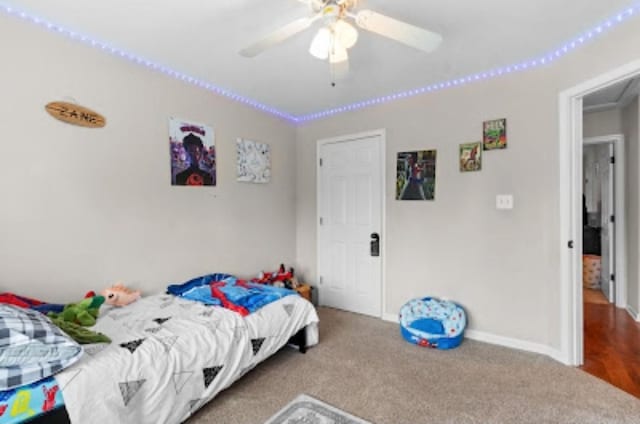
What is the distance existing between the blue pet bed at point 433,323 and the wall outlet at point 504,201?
0.96 meters

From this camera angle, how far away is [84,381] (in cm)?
136

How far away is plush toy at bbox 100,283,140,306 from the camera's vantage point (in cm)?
217

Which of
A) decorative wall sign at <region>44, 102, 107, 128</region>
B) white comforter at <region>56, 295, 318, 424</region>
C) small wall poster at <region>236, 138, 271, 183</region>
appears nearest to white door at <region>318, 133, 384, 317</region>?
small wall poster at <region>236, 138, 271, 183</region>

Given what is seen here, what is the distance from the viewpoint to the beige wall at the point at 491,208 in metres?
2.43

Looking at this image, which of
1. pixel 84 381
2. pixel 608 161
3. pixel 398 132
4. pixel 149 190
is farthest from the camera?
pixel 608 161

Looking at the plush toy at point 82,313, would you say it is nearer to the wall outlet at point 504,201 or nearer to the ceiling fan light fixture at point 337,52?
the ceiling fan light fixture at point 337,52

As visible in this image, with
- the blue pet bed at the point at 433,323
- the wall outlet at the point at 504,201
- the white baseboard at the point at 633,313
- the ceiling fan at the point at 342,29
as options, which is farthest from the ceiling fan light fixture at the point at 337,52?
the white baseboard at the point at 633,313

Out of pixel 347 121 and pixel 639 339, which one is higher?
pixel 347 121

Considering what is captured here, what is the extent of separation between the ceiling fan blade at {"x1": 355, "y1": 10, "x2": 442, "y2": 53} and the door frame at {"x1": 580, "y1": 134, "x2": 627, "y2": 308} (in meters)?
3.21

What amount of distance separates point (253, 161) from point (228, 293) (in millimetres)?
1510

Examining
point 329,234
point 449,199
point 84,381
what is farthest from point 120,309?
point 449,199

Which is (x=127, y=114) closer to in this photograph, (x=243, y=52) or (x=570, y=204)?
(x=243, y=52)

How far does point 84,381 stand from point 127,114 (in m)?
1.82

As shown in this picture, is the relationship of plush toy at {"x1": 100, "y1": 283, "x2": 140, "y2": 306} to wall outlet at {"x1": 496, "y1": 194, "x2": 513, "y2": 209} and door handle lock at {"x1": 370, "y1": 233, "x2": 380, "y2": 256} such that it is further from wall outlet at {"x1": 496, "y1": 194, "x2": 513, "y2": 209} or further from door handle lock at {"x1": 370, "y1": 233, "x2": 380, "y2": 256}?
wall outlet at {"x1": 496, "y1": 194, "x2": 513, "y2": 209}
